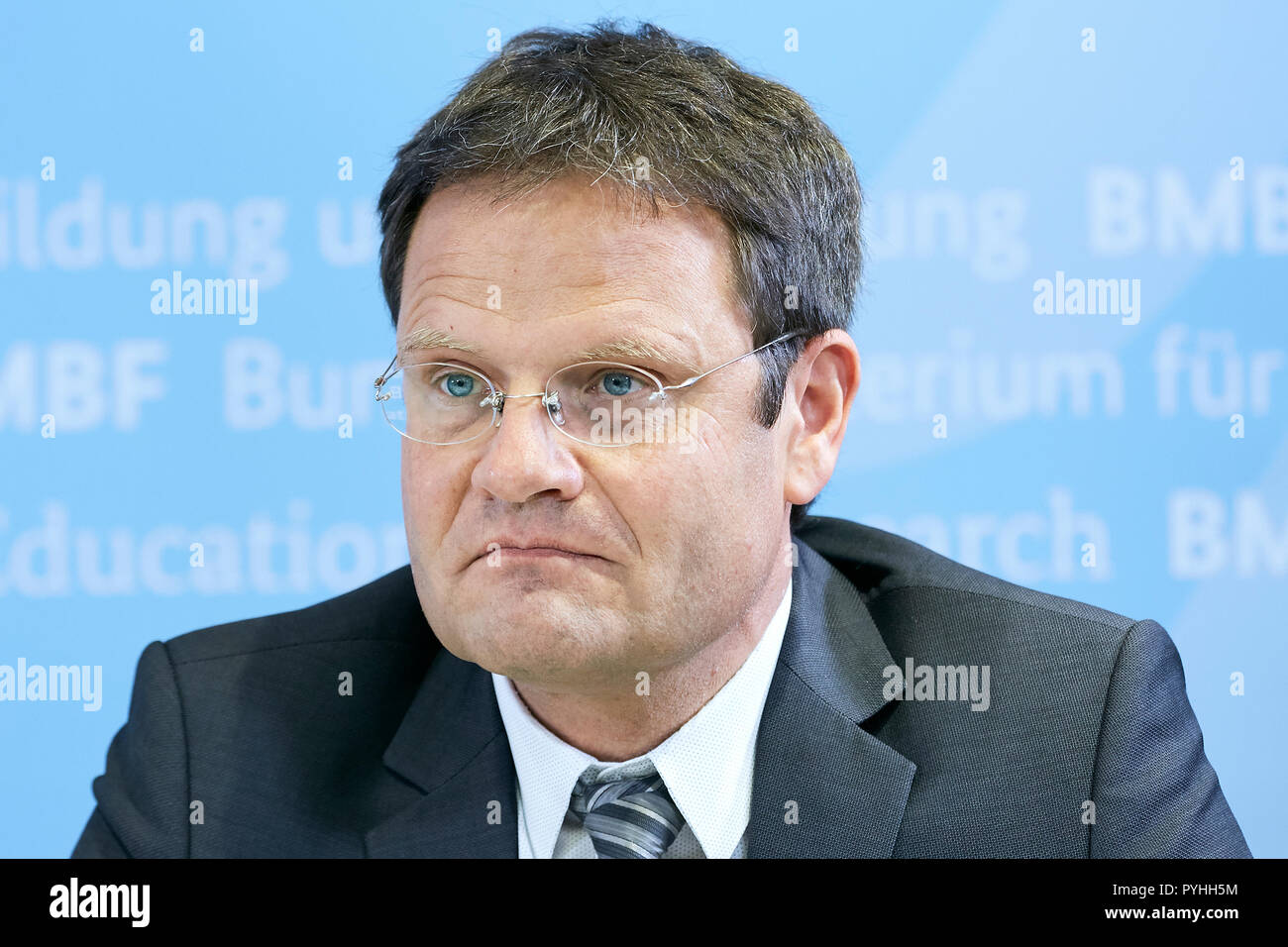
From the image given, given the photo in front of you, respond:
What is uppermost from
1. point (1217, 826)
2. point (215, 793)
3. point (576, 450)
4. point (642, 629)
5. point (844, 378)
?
point (844, 378)

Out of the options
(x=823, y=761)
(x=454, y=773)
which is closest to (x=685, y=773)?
(x=823, y=761)

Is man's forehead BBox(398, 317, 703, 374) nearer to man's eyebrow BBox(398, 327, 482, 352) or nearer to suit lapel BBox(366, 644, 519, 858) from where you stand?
man's eyebrow BBox(398, 327, 482, 352)

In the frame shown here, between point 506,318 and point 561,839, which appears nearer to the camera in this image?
point 506,318

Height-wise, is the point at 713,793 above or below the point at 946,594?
below

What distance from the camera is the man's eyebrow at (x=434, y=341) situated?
1.91 meters

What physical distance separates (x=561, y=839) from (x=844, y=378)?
37.5 inches

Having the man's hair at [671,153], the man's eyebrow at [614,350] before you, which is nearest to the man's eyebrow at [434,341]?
the man's eyebrow at [614,350]

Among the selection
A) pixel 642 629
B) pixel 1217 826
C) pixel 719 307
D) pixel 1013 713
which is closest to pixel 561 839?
pixel 642 629

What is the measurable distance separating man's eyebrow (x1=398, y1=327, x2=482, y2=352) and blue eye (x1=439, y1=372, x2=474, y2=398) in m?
0.05

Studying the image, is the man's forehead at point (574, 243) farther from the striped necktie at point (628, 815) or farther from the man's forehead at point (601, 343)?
the striped necktie at point (628, 815)

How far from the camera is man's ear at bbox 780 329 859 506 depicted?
2.15m

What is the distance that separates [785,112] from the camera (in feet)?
7.23
